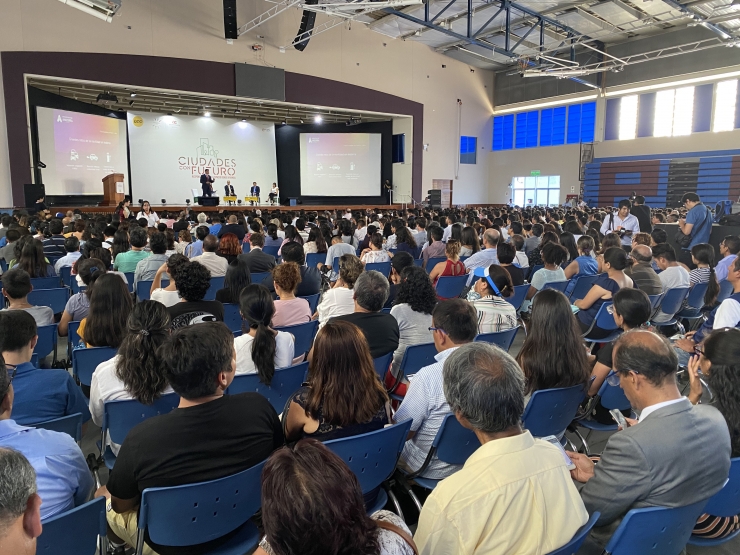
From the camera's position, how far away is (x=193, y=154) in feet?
63.5

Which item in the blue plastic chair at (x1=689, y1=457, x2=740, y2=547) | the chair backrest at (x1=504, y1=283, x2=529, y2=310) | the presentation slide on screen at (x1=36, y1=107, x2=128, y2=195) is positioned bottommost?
the blue plastic chair at (x1=689, y1=457, x2=740, y2=547)

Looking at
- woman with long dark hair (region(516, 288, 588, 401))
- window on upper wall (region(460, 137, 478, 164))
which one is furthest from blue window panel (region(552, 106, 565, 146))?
woman with long dark hair (region(516, 288, 588, 401))

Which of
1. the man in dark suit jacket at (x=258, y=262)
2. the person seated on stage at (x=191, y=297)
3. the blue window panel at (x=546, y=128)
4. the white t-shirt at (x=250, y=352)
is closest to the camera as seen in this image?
the white t-shirt at (x=250, y=352)

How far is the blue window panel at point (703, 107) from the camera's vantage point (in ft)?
59.9

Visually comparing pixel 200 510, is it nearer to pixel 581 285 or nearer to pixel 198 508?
pixel 198 508

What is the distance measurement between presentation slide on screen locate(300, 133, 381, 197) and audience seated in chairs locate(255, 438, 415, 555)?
21.4m

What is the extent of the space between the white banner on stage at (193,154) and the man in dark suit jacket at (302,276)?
49.3 feet

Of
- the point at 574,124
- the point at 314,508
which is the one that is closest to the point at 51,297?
the point at 314,508

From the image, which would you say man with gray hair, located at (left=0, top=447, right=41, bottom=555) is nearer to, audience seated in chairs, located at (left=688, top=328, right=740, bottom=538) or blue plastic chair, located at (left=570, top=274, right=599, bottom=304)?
audience seated in chairs, located at (left=688, top=328, right=740, bottom=538)

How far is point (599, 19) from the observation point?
56.5 ft

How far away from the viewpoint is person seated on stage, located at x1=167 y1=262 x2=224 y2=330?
11.4 feet

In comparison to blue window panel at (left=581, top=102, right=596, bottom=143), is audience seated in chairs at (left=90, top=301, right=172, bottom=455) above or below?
below

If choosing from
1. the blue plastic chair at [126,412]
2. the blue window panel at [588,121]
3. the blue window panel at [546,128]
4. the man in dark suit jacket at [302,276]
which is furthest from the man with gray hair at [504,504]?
the blue window panel at [546,128]

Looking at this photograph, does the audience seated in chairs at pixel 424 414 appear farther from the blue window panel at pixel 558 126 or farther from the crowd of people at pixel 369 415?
the blue window panel at pixel 558 126
